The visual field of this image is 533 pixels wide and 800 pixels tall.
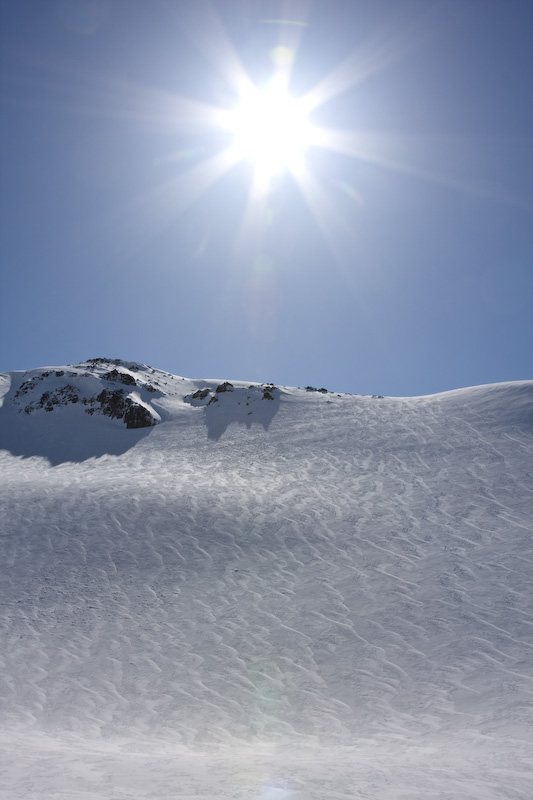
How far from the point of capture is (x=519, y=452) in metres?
17.4

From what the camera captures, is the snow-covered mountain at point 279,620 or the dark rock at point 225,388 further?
the dark rock at point 225,388

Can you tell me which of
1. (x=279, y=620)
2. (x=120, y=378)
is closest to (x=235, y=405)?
(x=120, y=378)

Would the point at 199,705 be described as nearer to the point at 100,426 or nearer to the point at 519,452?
the point at 519,452

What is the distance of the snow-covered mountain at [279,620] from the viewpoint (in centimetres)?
551

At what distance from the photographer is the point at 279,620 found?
9930mm

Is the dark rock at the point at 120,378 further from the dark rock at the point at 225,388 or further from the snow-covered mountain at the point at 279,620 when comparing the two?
the snow-covered mountain at the point at 279,620

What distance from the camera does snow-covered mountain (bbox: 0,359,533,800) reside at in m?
5.51

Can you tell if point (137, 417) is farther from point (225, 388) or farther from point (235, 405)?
point (225, 388)

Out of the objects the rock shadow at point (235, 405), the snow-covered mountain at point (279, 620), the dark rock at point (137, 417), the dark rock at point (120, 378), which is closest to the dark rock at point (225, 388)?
the rock shadow at point (235, 405)

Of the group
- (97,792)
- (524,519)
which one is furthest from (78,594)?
(524,519)

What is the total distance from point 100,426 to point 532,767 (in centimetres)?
2526

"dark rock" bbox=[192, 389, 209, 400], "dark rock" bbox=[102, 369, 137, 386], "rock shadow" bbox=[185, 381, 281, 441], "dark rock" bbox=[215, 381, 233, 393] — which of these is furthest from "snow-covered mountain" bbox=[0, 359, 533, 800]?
"dark rock" bbox=[102, 369, 137, 386]

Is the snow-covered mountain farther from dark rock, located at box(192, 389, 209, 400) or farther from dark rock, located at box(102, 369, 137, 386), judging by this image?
dark rock, located at box(102, 369, 137, 386)

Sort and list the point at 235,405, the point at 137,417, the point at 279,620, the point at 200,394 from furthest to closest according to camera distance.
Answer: the point at 200,394
the point at 235,405
the point at 137,417
the point at 279,620
